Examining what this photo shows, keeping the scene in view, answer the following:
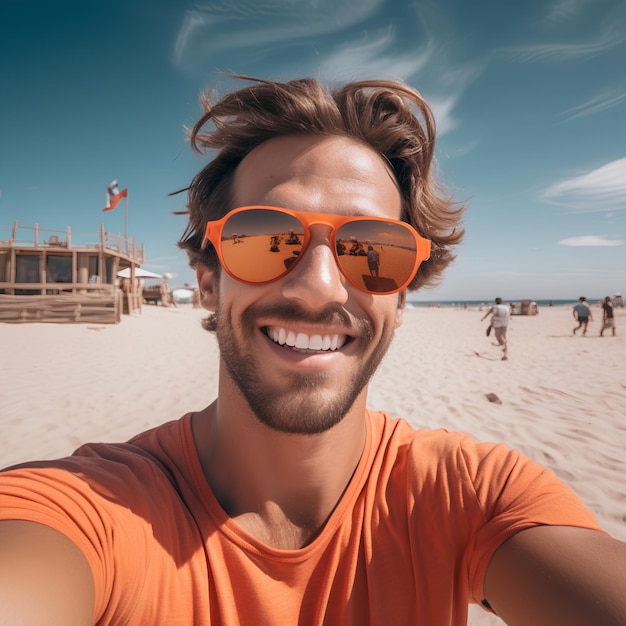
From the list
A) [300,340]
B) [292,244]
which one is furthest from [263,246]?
[300,340]

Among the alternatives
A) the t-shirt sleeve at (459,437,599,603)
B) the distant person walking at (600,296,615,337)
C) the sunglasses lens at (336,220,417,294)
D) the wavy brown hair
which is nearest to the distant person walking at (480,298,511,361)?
Answer: the distant person walking at (600,296,615,337)

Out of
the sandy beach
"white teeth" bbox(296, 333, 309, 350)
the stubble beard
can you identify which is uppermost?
"white teeth" bbox(296, 333, 309, 350)

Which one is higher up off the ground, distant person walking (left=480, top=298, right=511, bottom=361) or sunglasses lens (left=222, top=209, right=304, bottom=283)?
sunglasses lens (left=222, top=209, right=304, bottom=283)

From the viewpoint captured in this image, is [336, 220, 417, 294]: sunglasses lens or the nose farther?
[336, 220, 417, 294]: sunglasses lens

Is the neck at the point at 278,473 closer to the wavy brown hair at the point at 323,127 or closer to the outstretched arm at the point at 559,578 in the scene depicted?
the outstretched arm at the point at 559,578

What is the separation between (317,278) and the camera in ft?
4.73

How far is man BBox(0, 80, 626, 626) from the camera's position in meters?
1.00

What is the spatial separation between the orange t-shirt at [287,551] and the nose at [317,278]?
0.75m

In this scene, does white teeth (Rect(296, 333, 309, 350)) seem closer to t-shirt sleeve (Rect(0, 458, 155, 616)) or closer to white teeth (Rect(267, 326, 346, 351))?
white teeth (Rect(267, 326, 346, 351))

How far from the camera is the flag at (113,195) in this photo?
22.1 m

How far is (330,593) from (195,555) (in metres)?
0.47

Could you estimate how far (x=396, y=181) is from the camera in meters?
1.88

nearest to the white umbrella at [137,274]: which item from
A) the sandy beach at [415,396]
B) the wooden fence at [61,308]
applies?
the wooden fence at [61,308]

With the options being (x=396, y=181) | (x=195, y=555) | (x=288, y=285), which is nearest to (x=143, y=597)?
(x=195, y=555)
